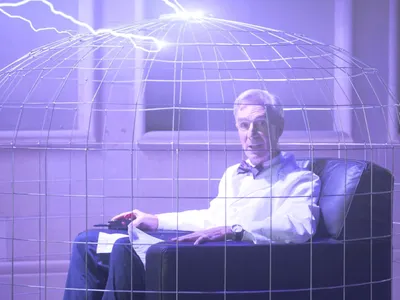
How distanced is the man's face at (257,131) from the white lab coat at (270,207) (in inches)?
1.9

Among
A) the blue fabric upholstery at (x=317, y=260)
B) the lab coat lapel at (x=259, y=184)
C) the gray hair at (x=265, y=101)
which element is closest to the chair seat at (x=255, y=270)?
the blue fabric upholstery at (x=317, y=260)

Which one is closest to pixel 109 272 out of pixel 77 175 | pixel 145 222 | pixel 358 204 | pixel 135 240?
pixel 135 240

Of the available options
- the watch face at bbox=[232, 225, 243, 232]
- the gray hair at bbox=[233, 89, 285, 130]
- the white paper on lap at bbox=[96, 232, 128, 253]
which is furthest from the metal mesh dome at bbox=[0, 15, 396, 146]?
the watch face at bbox=[232, 225, 243, 232]

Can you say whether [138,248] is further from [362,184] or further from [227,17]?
[227,17]

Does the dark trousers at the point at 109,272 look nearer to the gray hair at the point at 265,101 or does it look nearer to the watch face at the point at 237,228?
the watch face at the point at 237,228

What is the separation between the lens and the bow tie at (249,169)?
235 cm

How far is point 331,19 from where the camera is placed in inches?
133

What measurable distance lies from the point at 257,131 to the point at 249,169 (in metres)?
0.13

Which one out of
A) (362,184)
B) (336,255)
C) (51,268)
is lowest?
(51,268)

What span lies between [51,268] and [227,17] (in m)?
1.39

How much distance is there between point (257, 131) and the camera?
2340 mm

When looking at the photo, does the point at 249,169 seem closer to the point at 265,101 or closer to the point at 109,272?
the point at 265,101

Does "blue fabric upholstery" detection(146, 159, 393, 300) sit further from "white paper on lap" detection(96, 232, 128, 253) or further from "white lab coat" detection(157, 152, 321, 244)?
"white paper on lap" detection(96, 232, 128, 253)

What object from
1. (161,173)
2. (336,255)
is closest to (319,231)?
(336,255)
